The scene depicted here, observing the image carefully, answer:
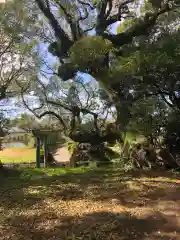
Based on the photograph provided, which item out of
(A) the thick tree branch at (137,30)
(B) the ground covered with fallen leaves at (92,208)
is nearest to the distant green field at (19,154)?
(A) the thick tree branch at (137,30)

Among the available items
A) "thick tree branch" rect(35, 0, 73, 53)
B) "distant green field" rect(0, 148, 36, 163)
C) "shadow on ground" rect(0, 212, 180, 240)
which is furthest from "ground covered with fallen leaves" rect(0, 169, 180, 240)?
"distant green field" rect(0, 148, 36, 163)

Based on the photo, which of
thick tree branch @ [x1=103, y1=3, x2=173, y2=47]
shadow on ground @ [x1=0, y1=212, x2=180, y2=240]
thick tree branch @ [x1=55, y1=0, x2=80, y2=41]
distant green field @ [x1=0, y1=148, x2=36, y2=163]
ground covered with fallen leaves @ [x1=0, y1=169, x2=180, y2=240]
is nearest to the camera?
shadow on ground @ [x1=0, y1=212, x2=180, y2=240]

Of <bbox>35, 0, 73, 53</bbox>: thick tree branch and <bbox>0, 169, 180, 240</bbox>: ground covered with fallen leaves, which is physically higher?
<bbox>35, 0, 73, 53</bbox>: thick tree branch

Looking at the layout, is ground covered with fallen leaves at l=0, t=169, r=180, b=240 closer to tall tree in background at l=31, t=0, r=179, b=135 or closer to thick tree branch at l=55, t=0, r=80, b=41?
tall tree in background at l=31, t=0, r=179, b=135

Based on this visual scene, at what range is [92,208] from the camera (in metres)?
5.00

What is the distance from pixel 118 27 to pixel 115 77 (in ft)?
14.9

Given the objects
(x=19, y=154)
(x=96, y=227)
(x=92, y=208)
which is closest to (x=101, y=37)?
(x=92, y=208)

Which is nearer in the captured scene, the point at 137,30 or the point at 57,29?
the point at 137,30

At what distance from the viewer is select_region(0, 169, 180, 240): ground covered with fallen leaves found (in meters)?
4.02

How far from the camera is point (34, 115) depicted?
12.9 m

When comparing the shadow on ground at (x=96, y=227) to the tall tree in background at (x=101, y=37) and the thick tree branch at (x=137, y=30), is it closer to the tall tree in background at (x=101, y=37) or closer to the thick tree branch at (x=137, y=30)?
the tall tree in background at (x=101, y=37)

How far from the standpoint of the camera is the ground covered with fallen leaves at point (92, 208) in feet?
13.2

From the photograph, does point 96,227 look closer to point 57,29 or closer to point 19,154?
point 57,29

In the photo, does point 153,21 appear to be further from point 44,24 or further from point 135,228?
point 135,228
